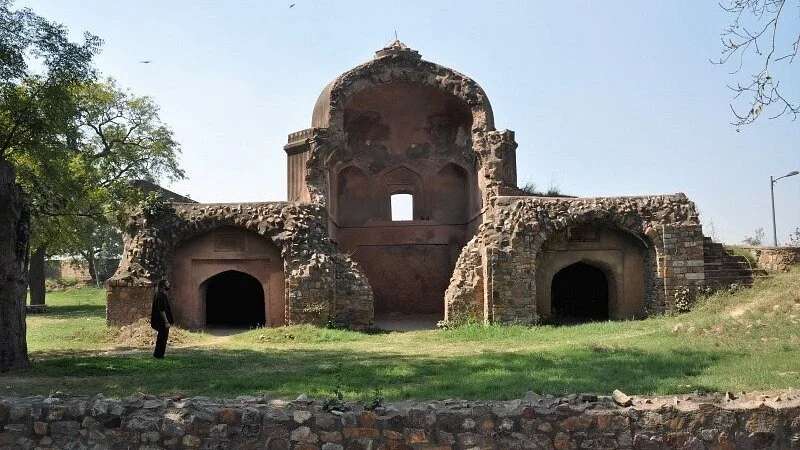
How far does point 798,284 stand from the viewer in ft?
43.5

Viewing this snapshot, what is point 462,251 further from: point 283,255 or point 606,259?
point 283,255

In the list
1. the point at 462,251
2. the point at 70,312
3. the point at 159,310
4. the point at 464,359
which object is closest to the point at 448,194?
the point at 462,251

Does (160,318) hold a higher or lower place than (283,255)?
lower

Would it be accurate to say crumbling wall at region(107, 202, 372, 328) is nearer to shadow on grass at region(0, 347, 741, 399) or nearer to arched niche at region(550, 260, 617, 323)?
shadow on grass at region(0, 347, 741, 399)

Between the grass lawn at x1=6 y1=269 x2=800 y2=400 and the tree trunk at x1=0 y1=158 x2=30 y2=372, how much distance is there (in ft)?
1.27

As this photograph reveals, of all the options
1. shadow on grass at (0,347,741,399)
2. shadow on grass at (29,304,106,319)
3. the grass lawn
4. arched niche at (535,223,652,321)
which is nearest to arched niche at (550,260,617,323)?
arched niche at (535,223,652,321)

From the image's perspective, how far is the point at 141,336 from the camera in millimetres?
13500

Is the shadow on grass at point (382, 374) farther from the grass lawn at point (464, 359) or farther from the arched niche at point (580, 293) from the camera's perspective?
the arched niche at point (580, 293)

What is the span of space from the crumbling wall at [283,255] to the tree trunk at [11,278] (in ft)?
17.2

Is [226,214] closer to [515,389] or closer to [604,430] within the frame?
[515,389]

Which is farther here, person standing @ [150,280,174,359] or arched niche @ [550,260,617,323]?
arched niche @ [550,260,617,323]

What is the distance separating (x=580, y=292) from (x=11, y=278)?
1418 cm

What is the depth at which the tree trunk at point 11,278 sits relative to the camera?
9180 millimetres

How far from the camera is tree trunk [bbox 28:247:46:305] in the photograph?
24125mm
